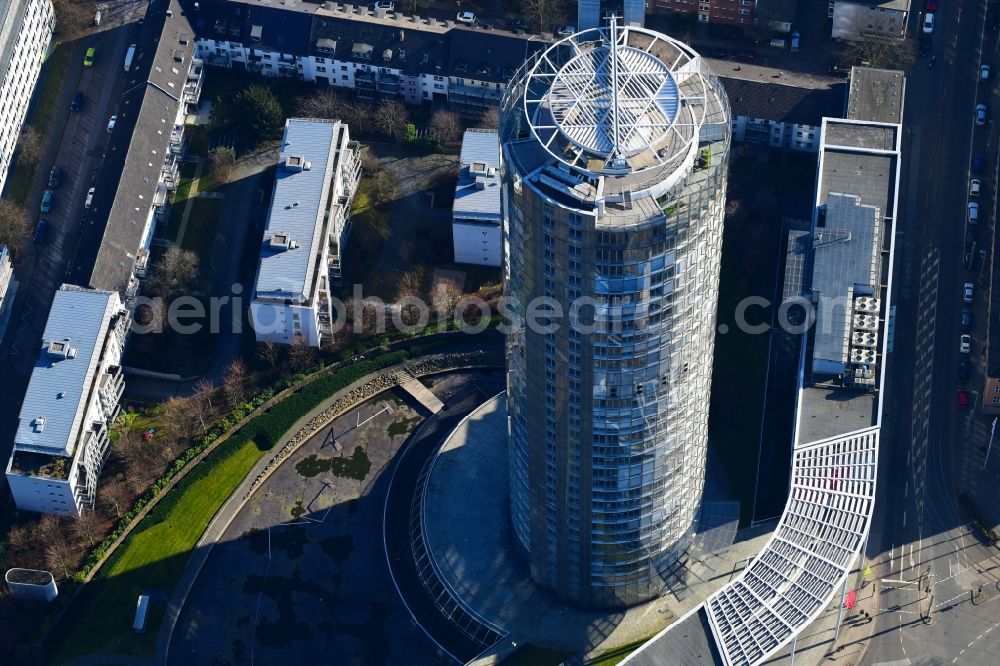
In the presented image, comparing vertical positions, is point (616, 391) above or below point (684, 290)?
below

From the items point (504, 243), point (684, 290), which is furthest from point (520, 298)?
point (684, 290)

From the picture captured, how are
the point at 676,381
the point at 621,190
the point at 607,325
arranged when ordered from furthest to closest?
the point at 676,381
the point at 607,325
the point at 621,190

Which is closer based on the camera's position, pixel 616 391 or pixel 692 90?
pixel 692 90

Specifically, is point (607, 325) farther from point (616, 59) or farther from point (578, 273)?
point (616, 59)

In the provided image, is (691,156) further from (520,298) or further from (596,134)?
(520,298)

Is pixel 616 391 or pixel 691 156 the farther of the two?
pixel 616 391

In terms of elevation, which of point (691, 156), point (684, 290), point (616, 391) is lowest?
point (616, 391)

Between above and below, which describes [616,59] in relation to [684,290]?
above

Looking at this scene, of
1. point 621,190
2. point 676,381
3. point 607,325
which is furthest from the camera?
point 676,381

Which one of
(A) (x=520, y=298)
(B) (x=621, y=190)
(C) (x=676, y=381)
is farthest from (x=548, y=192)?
Answer: (C) (x=676, y=381)
